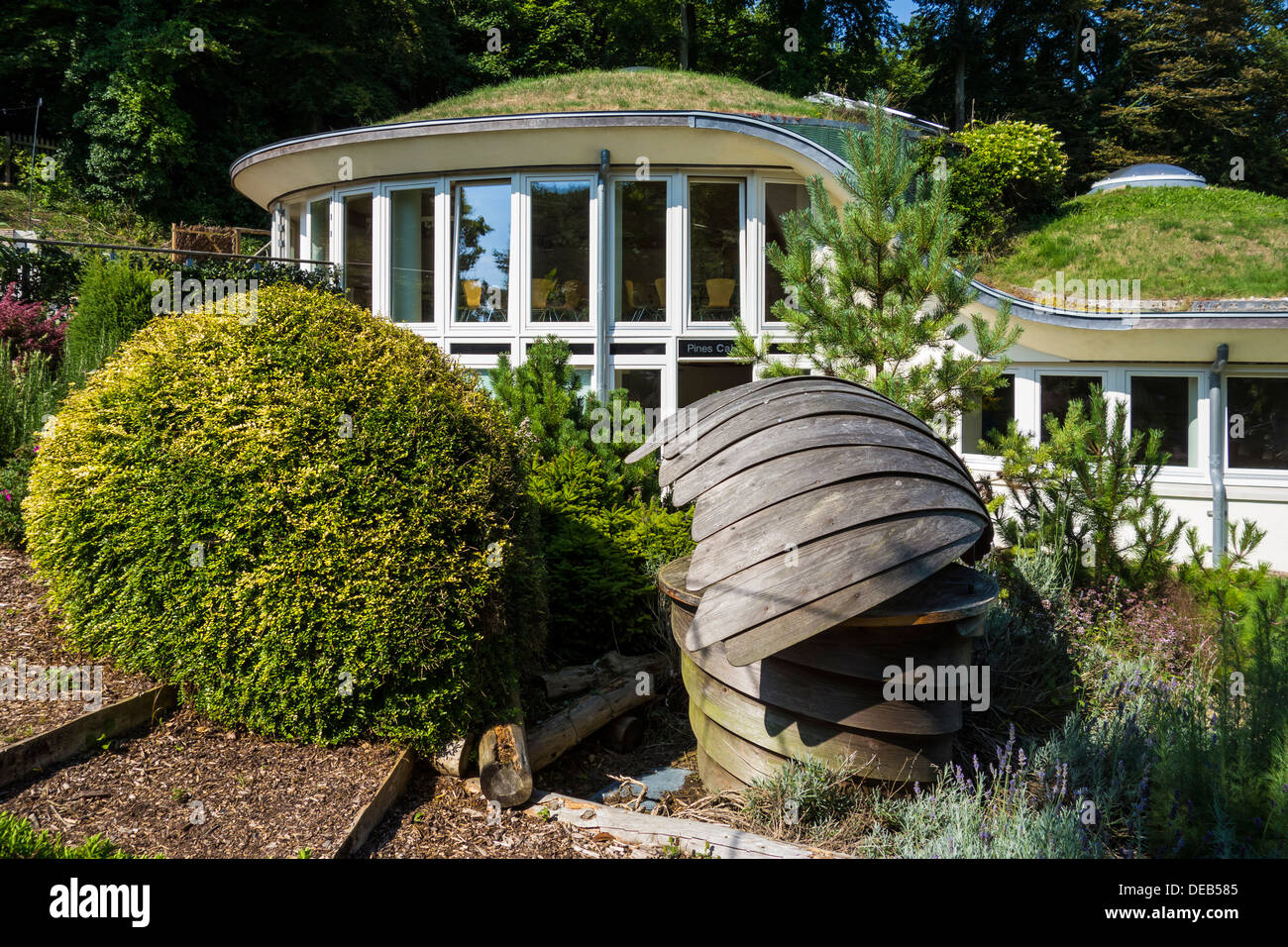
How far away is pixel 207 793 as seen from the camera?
3.97 meters

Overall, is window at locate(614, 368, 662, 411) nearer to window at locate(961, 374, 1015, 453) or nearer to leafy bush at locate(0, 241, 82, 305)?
window at locate(961, 374, 1015, 453)

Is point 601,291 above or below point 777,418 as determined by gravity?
above

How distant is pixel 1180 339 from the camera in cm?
1040

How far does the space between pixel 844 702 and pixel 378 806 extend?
2383mm

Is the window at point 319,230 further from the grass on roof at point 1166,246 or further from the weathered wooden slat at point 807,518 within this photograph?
the weathered wooden slat at point 807,518

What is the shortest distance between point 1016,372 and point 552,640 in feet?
26.8

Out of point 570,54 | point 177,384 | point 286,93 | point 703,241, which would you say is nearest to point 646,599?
point 177,384

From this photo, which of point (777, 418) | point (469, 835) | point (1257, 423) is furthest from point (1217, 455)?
point (469, 835)

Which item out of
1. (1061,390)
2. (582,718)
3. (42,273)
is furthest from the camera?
(42,273)

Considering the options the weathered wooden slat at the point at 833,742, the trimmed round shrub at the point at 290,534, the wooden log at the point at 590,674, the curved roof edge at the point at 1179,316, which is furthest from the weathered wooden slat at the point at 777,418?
the curved roof edge at the point at 1179,316

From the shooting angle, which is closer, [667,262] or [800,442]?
[800,442]

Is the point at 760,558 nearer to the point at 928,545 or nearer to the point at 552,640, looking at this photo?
the point at 928,545

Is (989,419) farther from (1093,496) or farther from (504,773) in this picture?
(504,773)

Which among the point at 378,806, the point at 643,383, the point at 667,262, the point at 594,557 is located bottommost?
the point at 378,806
